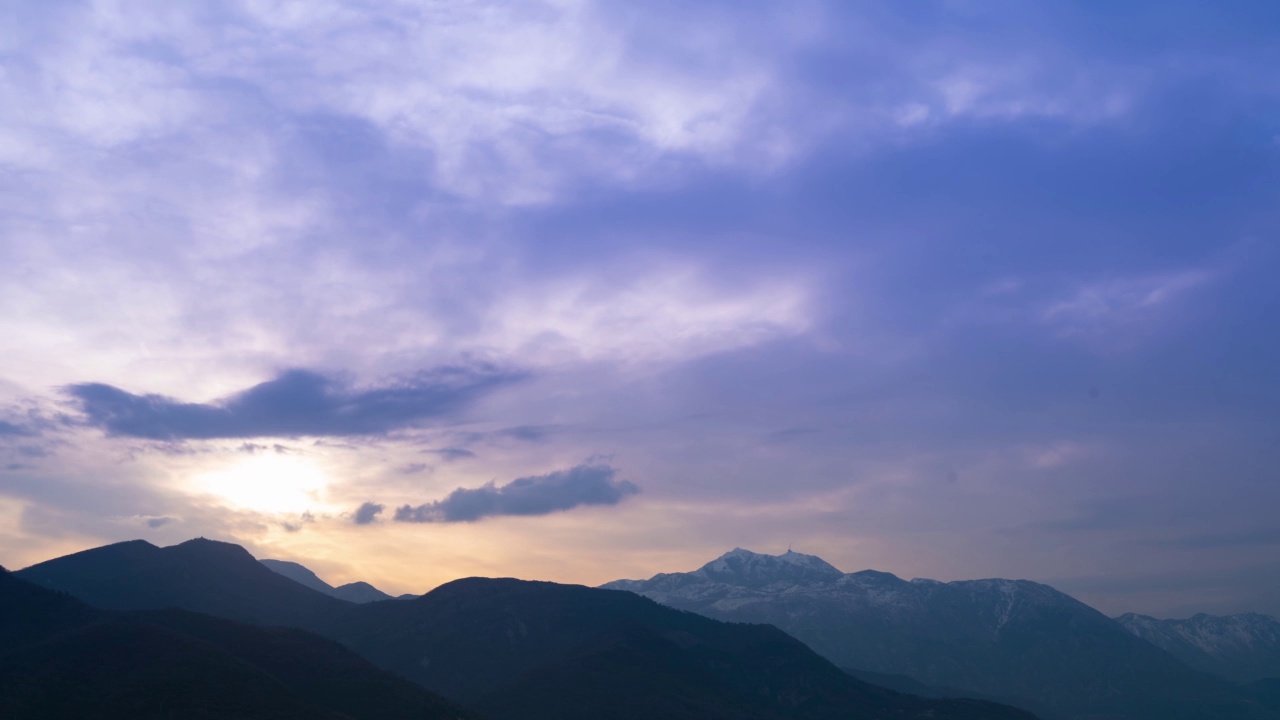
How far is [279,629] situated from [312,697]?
124 ft

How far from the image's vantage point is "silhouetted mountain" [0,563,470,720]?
134m

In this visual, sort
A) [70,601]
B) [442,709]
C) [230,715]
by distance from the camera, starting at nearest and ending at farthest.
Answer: [230,715] → [442,709] → [70,601]

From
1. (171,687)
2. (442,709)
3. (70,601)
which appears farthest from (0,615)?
(442,709)

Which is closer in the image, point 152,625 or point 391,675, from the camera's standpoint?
point 152,625

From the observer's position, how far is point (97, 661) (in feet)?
495

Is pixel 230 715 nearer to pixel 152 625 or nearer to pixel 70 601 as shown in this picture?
pixel 152 625

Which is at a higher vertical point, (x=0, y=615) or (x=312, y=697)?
(x=0, y=615)

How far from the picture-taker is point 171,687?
139375 mm

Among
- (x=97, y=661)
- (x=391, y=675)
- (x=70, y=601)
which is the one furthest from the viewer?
(x=70, y=601)

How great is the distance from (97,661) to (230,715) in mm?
35203

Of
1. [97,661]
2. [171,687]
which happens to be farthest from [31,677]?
[171,687]

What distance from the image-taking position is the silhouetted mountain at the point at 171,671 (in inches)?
5295

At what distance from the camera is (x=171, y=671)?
14588 cm

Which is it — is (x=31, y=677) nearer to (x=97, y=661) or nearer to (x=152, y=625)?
(x=97, y=661)
